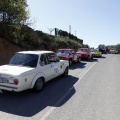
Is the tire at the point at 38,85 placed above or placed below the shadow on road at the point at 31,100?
above

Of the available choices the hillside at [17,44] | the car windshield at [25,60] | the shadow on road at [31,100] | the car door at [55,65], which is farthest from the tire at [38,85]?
the hillside at [17,44]

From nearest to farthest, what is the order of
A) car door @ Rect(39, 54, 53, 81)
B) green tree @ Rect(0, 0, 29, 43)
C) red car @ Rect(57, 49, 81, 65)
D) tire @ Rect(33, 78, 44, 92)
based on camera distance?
tire @ Rect(33, 78, 44, 92)
car door @ Rect(39, 54, 53, 81)
green tree @ Rect(0, 0, 29, 43)
red car @ Rect(57, 49, 81, 65)

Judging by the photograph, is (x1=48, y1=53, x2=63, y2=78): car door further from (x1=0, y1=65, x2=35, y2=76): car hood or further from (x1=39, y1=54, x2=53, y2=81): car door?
(x1=0, y1=65, x2=35, y2=76): car hood

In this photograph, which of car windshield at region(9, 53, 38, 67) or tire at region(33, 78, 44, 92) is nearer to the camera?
tire at region(33, 78, 44, 92)

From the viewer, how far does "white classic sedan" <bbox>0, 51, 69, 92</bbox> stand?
6691 mm

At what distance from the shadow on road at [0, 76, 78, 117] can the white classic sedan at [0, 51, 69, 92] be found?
0.35 meters

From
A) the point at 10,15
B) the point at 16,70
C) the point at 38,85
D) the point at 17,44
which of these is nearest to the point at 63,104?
the point at 38,85

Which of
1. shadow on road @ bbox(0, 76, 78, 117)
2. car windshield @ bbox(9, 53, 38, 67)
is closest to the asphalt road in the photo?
shadow on road @ bbox(0, 76, 78, 117)

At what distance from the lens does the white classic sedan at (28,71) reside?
22.0ft

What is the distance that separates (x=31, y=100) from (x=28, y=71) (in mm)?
1059

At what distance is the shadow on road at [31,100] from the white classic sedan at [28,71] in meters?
0.35

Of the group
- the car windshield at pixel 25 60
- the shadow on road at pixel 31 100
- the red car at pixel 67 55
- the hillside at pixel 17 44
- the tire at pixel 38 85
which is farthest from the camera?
the red car at pixel 67 55

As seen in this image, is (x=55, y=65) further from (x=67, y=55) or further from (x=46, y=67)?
(x=67, y=55)

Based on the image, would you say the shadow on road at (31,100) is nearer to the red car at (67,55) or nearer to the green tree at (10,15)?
the red car at (67,55)
